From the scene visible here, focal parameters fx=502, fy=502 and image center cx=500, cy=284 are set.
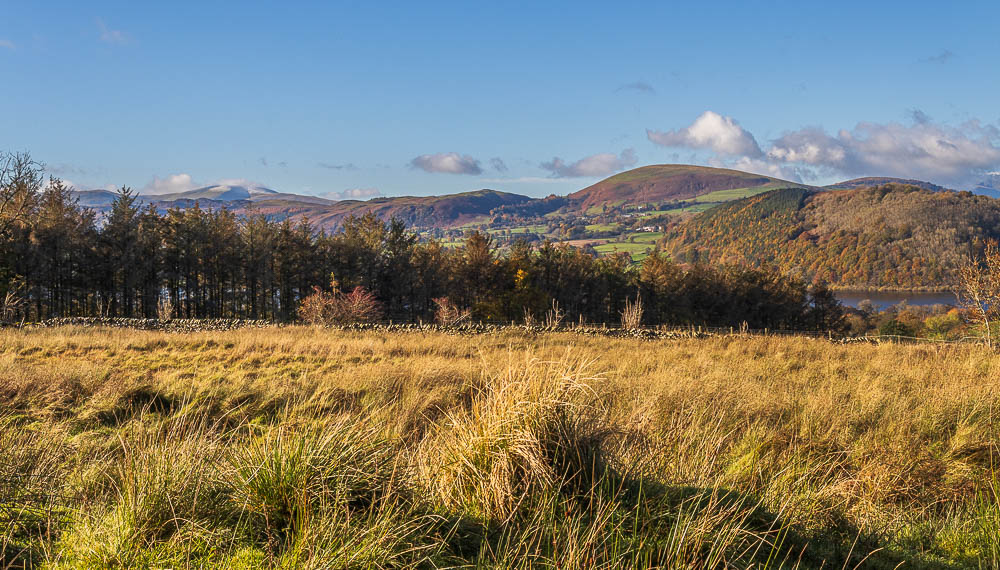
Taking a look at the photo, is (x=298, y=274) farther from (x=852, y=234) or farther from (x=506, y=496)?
(x=852, y=234)

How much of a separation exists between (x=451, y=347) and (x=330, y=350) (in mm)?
3228

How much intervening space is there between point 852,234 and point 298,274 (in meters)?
133

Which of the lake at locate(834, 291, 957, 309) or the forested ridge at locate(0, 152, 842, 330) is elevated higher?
the forested ridge at locate(0, 152, 842, 330)

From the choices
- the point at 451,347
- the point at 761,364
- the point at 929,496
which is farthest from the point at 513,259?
the point at 929,496

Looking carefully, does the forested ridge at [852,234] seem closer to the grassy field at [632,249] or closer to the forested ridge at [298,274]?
the grassy field at [632,249]

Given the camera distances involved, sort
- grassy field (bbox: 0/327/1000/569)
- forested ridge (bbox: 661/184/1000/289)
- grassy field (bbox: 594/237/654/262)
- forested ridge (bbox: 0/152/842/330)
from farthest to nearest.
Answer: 1. grassy field (bbox: 594/237/654/262)
2. forested ridge (bbox: 661/184/1000/289)
3. forested ridge (bbox: 0/152/842/330)
4. grassy field (bbox: 0/327/1000/569)

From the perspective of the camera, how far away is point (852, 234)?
125 m

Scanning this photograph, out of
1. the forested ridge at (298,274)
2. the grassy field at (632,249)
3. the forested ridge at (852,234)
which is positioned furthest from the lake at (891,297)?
the forested ridge at (298,274)

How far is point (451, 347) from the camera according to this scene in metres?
A: 13.9

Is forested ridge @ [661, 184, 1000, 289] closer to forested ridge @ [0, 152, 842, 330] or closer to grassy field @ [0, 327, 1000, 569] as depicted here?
forested ridge @ [0, 152, 842, 330]

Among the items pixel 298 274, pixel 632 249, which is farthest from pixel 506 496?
pixel 632 249

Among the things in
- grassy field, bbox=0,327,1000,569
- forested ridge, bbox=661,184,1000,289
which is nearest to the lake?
forested ridge, bbox=661,184,1000,289

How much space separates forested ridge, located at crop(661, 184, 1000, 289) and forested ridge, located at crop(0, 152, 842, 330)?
118 ft

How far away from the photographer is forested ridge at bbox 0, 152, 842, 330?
33.1 m
